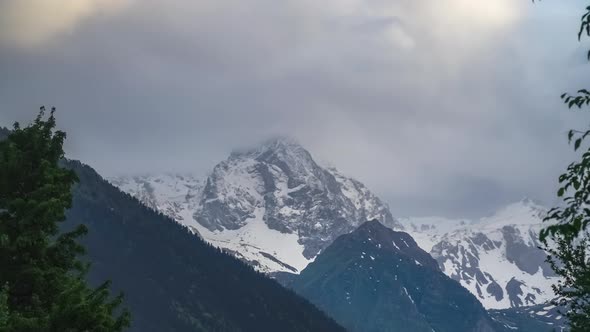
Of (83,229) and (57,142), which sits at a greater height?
(57,142)

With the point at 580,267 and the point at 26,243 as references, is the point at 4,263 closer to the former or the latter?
the point at 26,243

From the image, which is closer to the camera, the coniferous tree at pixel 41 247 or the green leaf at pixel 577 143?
the green leaf at pixel 577 143

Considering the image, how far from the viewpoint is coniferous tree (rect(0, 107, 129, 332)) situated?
25.7 meters

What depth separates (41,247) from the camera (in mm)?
29719

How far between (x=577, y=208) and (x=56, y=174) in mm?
23139

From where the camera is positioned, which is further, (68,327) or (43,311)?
(43,311)

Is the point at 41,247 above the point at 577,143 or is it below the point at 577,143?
below

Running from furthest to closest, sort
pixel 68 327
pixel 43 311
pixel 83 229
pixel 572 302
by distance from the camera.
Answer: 1. pixel 572 302
2. pixel 83 229
3. pixel 43 311
4. pixel 68 327

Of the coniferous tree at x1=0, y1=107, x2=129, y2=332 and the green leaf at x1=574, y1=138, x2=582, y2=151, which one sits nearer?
the green leaf at x1=574, y1=138, x2=582, y2=151

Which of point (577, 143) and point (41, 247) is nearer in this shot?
point (577, 143)

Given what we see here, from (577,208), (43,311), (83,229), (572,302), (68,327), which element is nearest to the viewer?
(577,208)

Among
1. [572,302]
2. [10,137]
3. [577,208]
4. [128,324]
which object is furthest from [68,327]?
[572,302]

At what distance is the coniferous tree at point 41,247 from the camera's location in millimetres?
25703

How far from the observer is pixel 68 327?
25562 mm
